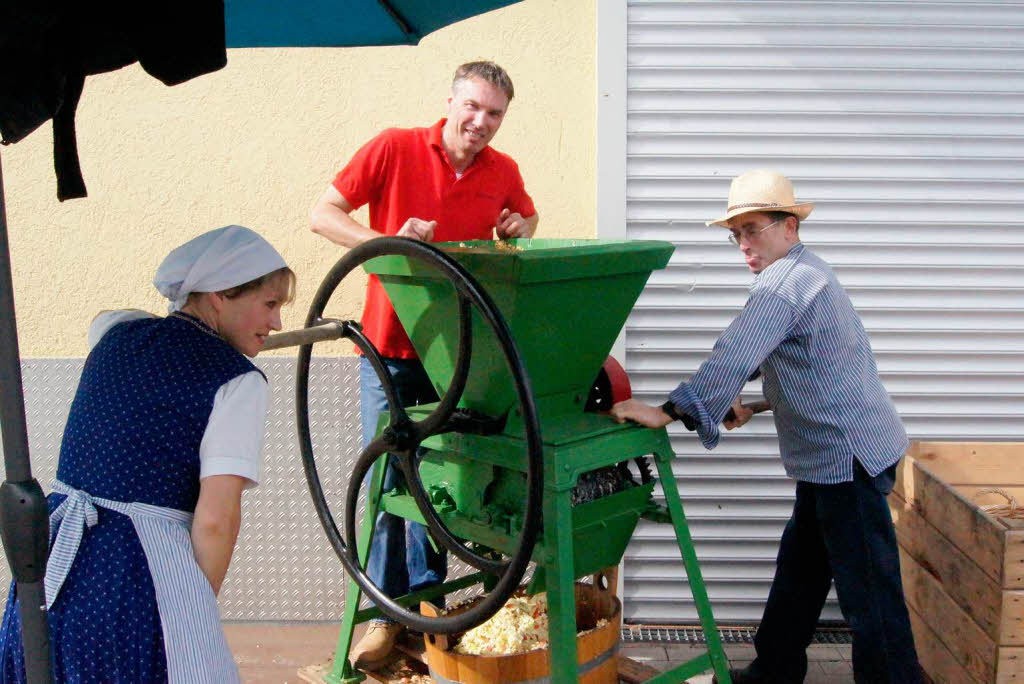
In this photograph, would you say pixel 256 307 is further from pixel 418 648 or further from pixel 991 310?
pixel 991 310

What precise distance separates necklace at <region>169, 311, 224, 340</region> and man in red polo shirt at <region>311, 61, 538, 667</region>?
105 centimetres

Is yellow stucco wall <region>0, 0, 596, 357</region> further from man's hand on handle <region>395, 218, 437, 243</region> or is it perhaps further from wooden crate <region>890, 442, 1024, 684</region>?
wooden crate <region>890, 442, 1024, 684</region>

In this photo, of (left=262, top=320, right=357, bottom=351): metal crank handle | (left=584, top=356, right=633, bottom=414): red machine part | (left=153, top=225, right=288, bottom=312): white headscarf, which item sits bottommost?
(left=584, top=356, right=633, bottom=414): red machine part

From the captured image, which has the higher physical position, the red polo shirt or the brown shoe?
the red polo shirt

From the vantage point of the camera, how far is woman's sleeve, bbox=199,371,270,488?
1778 millimetres

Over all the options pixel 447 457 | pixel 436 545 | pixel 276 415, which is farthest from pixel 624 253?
pixel 276 415

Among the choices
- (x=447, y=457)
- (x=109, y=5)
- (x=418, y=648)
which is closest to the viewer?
(x=109, y=5)

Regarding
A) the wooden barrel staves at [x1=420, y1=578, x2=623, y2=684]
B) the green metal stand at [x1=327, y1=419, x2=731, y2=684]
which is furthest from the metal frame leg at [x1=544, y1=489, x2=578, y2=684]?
the wooden barrel staves at [x1=420, y1=578, x2=623, y2=684]

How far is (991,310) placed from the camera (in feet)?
11.9

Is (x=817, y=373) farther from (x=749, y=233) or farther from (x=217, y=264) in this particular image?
(x=217, y=264)

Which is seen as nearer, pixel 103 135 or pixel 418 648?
pixel 418 648

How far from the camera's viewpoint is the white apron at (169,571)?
179 cm

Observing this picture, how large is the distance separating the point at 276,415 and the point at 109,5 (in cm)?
211

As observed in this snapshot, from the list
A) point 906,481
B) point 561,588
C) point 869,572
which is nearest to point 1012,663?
point 869,572
